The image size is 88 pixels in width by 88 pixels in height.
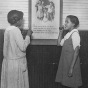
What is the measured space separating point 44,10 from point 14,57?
1650mm

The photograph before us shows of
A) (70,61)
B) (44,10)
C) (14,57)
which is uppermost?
(44,10)

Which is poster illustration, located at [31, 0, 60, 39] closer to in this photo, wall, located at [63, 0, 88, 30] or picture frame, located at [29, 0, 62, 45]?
picture frame, located at [29, 0, 62, 45]

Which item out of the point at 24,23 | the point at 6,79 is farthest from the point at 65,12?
the point at 6,79

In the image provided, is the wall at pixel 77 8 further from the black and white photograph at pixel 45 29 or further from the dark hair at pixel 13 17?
the dark hair at pixel 13 17

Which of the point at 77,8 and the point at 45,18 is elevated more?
the point at 77,8

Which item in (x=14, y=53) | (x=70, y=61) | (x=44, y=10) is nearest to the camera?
(x=14, y=53)

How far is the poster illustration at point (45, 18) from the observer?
14.6 ft

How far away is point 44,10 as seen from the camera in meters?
4.46

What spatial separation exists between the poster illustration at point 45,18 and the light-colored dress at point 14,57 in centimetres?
107

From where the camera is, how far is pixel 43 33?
4.52m

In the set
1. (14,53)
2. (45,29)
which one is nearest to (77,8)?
(45,29)

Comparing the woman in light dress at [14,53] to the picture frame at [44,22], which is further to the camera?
the picture frame at [44,22]

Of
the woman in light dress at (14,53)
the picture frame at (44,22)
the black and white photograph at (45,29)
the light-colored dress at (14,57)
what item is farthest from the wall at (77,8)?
the light-colored dress at (14,57)

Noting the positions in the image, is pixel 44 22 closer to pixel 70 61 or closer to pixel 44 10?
pixel 44 10
